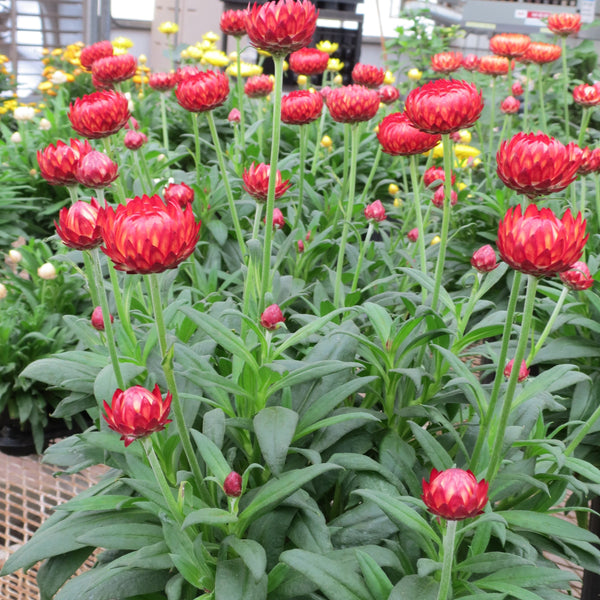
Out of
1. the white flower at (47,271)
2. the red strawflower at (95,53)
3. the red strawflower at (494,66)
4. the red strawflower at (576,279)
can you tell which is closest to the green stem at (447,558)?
the red strawflower at (576,279)

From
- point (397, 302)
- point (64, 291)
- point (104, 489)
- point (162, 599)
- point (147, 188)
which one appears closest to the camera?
point (162, 599)

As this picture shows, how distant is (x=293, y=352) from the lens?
3.85ft

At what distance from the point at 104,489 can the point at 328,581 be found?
36cm

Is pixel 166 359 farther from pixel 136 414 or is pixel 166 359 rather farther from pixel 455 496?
pixel 455 496

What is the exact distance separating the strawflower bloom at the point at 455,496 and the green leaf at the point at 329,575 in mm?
155

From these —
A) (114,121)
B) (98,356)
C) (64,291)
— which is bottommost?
(64,291)

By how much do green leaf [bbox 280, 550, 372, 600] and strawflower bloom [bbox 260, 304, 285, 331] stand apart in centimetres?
27

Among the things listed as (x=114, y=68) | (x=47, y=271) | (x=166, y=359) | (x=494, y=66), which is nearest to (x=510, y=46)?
(x=494, y=66)

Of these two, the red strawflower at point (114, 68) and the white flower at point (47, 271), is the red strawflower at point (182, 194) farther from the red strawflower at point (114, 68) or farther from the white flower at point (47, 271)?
the white flower at point (47, 271)

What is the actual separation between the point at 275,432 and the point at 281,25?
468 millimetres

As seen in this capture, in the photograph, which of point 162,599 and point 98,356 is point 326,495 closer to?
point 162,599

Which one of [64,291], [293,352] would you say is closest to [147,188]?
[64,291]

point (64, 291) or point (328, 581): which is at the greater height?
point (328, 581)

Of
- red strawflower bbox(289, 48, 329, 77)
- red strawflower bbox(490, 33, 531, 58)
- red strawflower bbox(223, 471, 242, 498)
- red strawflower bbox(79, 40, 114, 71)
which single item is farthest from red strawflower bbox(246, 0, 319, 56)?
red strawflower bbox(490, 33, 531, 58)
